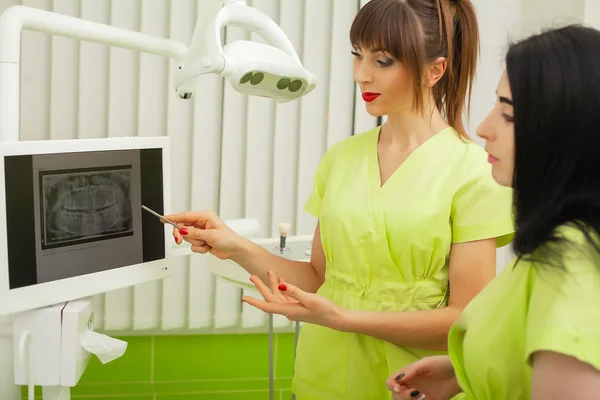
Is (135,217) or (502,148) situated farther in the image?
(135,217)

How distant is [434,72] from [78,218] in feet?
2.45

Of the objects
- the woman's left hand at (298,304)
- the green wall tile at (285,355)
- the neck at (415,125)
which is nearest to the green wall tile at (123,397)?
the green wall tile at (285,355)

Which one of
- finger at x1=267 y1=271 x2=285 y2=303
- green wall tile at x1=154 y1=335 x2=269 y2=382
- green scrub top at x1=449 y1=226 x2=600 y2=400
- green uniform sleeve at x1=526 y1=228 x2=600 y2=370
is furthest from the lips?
green wall tile at x1=154 y1=335 x2=269 y2=382

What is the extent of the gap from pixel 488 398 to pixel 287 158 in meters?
1.64

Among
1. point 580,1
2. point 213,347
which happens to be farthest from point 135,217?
point 580,1

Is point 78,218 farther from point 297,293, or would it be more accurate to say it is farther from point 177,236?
point 297,293

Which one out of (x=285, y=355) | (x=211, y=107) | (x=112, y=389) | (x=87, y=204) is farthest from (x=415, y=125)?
(x=112, y=389)

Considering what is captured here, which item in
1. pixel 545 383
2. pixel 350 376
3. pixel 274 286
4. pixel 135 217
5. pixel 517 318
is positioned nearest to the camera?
pixel 545 383

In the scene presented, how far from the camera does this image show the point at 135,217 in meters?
1.52

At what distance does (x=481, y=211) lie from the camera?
124 cm

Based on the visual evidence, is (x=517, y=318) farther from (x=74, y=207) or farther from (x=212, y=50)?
(x=74, y=207)

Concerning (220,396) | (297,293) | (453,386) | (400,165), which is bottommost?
(220,396)

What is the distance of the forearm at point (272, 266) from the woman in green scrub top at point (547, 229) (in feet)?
1.97

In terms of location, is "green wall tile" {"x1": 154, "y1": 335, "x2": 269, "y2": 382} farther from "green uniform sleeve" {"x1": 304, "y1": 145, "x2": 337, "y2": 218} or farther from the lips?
the lips
